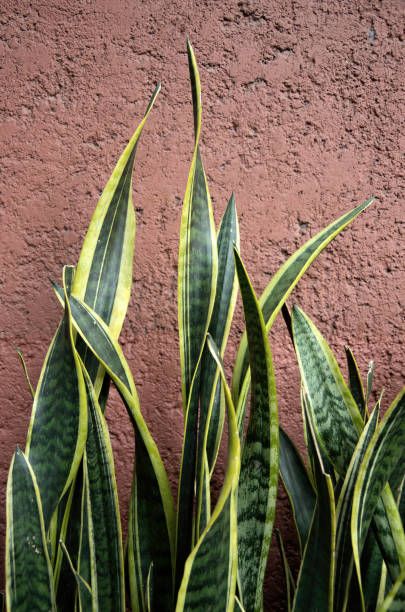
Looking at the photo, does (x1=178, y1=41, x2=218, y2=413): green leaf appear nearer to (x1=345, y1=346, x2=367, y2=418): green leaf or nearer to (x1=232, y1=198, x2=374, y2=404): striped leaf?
(x1=232, y1=198, x2=374, y2=404): striped leaf

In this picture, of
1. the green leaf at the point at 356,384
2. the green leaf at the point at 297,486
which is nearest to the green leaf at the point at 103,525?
the green leaf at the point at 297,486

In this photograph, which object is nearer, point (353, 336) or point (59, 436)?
point (59, 436)

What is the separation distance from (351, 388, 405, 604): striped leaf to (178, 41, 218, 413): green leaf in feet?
0.70

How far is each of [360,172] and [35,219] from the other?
520 mm

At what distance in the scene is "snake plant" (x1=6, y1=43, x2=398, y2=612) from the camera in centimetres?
52

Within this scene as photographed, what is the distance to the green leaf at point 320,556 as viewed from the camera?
1.58 feet

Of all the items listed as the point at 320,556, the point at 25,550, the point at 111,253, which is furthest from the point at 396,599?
the point at 111,253

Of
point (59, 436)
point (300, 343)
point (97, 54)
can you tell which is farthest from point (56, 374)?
point (97, 54)

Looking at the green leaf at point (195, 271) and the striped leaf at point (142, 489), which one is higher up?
the green leaf at point (195, 271)

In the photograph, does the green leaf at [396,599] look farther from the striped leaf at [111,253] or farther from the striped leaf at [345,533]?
the striped leaf at [111,253]

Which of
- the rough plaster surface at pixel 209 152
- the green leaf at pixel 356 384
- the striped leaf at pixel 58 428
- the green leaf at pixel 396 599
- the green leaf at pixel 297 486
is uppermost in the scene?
the rough plaster surface at pixel 209 152

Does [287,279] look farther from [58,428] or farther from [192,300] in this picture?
[58,428]

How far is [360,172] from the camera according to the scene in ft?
3.15

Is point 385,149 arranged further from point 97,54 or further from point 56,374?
point 56,374
